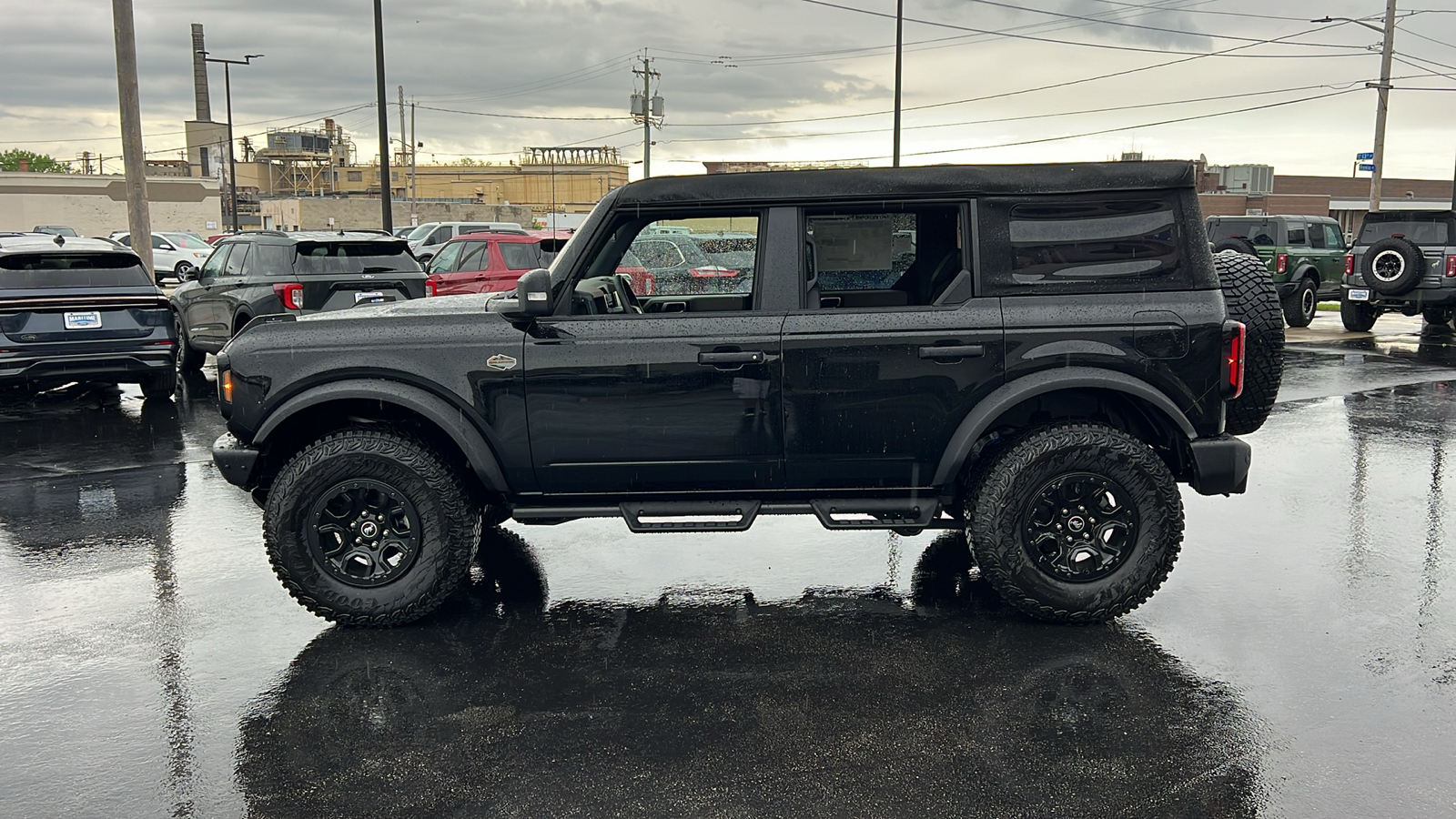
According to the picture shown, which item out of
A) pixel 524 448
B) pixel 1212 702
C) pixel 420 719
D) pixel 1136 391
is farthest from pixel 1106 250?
pixel 420 719

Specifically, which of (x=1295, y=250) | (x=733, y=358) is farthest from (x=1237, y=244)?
(x=733, y=358)

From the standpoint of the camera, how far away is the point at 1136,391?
4.77 metres

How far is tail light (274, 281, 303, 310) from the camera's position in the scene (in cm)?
1166

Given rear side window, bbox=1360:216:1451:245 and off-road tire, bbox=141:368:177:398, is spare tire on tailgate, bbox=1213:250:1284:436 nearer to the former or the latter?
off-road tire, bbox=141:368:177:398

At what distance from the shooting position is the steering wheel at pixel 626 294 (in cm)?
515

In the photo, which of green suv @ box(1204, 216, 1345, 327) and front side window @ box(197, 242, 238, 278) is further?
green suv @ box(1204, 216, 1345, 327)

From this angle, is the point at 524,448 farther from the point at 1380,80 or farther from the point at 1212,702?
the point at 1380,80

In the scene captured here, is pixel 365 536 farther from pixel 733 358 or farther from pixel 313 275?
pixel 313 275

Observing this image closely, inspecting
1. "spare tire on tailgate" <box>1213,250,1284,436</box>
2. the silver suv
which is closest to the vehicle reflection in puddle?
"spare tire on tailgate" <box>1213,250,1284,436</box>

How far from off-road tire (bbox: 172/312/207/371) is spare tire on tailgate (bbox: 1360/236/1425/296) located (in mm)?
16661

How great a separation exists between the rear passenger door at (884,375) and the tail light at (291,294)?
832 cm

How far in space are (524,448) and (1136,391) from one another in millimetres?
2689

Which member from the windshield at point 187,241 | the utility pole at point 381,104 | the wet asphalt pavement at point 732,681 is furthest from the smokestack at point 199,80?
the wet asphalt pavement at point 732,681

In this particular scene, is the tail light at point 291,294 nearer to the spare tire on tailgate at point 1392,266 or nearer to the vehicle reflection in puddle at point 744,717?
the vehicle reflection in puddle at point 744,717
